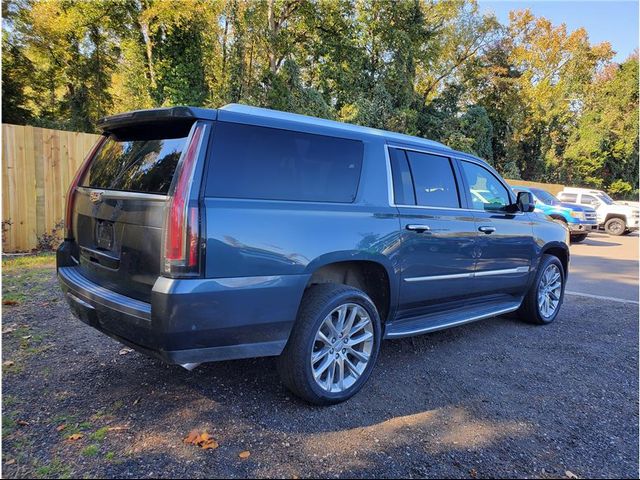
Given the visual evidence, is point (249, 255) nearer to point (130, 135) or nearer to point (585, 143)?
point (130, 135)

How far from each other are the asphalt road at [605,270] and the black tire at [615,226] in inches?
155

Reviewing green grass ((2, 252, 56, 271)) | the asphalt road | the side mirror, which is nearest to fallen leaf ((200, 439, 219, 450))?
the side mirror

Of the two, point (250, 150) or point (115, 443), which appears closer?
point (115, 443)

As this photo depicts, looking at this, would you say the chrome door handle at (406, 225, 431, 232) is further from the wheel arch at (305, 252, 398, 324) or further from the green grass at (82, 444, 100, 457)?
the green grass at (82, 444, 100, 457)

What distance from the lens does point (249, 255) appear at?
263cm

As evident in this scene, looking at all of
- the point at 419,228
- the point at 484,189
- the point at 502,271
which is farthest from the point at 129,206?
the point at 502,271

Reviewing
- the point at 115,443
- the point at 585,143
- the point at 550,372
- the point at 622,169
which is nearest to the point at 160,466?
the point at 115,443

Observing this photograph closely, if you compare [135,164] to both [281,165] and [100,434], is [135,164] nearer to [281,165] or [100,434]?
[281,165]

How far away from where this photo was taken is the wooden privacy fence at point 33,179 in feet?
23.7

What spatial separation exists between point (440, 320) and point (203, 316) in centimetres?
231

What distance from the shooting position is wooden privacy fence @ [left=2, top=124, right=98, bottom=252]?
23.7 feet

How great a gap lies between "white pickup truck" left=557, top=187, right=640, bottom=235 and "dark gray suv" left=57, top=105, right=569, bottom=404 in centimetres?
1793

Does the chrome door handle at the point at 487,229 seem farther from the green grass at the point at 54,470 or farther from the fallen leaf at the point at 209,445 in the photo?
the green grass at the point at 54,470

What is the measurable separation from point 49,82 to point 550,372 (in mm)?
21562
